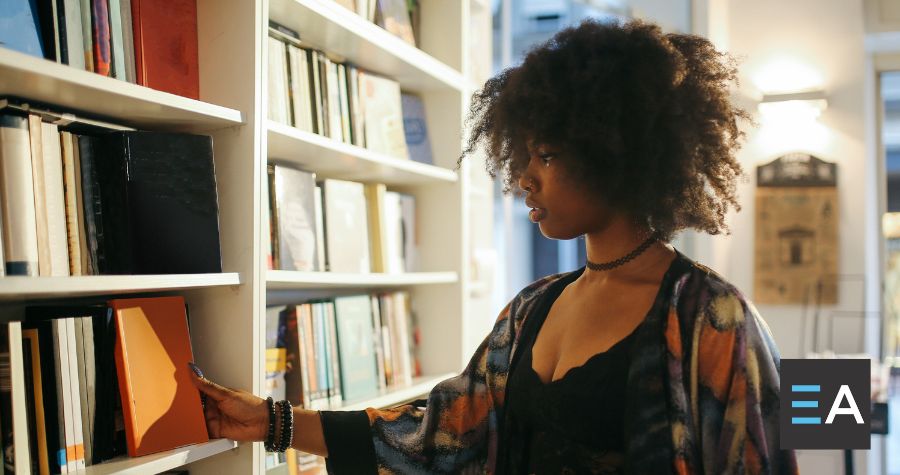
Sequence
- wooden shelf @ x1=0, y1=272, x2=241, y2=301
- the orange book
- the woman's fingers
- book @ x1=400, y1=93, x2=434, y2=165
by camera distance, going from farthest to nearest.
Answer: book @ x1=400, y1=93, x2=434, y2=165, the woman's fingers, the orange book, wooden shelf @ x1=0, y1=272, x2=241, y2=301

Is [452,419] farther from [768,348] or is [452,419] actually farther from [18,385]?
[18,385]

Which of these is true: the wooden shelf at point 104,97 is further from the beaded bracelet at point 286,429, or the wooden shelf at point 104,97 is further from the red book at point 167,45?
the beaded bracelet at point 286,429

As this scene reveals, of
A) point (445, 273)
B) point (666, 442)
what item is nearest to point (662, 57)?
point (666, 442)

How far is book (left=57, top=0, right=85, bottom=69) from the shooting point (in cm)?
128

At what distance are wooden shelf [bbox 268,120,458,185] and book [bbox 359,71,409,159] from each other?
73 mm

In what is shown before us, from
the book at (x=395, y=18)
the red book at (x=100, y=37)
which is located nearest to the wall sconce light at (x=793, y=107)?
the book at (x=395, y=18)

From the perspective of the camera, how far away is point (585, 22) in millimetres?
1440

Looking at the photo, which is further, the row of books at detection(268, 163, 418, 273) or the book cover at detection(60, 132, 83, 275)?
the row of books at detection(268, 163, 418, 273)

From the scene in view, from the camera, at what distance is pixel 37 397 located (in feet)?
4.09

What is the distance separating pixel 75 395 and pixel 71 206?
310 millimetres

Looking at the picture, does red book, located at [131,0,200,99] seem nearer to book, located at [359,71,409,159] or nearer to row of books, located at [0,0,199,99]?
row of books, located at [0,0,199,99]

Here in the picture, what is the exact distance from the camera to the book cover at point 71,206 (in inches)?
50.8

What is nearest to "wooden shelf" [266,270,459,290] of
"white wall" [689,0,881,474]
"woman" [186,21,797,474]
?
"woman" [186,21,797,474]

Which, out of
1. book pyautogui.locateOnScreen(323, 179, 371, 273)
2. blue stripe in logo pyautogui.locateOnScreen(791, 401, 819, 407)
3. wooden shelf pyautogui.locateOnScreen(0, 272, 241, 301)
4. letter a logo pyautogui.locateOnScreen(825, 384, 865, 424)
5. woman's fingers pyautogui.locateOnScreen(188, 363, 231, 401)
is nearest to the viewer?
wooden shelf pyautogui.locateOnScreen(0, 272, 241, 301)
